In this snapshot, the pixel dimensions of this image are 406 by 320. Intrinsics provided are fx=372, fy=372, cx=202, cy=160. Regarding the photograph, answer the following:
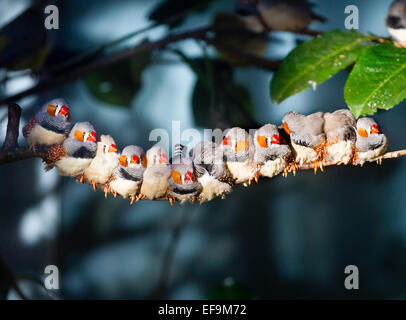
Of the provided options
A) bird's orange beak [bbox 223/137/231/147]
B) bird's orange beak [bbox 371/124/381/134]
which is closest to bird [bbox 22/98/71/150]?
bird's orange beak [bbox 223/137/231/147]

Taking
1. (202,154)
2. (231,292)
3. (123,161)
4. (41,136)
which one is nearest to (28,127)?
(41,136)

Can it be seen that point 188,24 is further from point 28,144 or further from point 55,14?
point 28,144

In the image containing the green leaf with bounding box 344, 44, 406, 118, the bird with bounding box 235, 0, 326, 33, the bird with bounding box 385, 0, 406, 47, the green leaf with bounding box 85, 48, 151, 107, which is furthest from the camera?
the green leaf with bounding box 85, 48, 151, 107

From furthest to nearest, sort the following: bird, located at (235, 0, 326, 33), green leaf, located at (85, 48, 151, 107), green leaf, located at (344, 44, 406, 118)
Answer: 1. green leaf, located at (85, 48, 151, 107)
2. bird, located at (235, 0, 326, 33)
3. green leaf, located at (344, 44, 406, 118)

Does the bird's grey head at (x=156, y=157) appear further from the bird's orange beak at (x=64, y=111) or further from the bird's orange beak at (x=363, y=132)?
the bird's orange beak at (x=363, y=132)

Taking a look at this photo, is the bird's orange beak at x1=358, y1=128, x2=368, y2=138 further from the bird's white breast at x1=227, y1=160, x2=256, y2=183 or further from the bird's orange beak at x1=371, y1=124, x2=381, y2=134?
the bird's white breast at x1=227, y1=160, x2=256, y2=183

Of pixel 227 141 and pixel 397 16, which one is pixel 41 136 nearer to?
pixel 227 141

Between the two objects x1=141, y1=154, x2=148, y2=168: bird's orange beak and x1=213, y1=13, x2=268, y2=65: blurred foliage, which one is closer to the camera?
x1=141, y1=154, x2=148, y2=168: bird's orange beak
